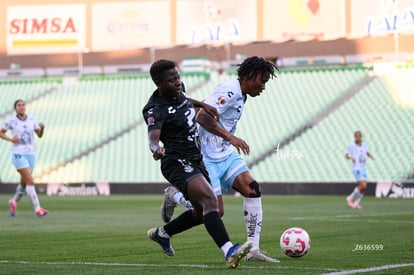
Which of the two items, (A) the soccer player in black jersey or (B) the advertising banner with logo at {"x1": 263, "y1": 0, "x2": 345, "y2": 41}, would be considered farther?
(B) the advertising banner with logo at {"x1": 263, "y1": 0, "x2": 345, "y2": 41}

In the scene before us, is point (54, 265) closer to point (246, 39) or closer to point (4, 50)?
point (246, 39)

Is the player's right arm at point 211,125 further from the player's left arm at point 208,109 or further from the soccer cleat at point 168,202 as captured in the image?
the soccer cleat at point 168,202

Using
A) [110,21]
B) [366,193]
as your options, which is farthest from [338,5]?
[366,193]

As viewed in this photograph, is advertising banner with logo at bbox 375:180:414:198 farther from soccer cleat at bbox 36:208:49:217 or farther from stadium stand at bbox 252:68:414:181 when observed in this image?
soccer cleat at bbox 36:208:49:217

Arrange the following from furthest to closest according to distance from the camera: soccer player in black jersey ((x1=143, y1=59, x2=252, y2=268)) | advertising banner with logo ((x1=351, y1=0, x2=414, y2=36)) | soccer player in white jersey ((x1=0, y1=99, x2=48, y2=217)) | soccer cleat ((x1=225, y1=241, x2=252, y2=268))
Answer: advertising banner with logo ((x1=351, y1=0, x2=414, y2=36)) < soccer player in white jersey ((x1=0, y1=99, x2=48, y2=217)) < soccer player in black jersey ((x1=143, y1=59, x2=252, y2=268)) < soccer cleat ((x1=225, y1=241, x2=252, y2=268))

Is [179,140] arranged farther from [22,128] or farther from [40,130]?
[22,128]

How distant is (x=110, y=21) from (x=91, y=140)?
76.6 ft

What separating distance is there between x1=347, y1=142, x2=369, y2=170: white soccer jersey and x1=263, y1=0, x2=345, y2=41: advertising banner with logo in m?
30.1

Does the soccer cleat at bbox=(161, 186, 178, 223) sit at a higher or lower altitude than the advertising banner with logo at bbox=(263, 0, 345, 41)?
lower

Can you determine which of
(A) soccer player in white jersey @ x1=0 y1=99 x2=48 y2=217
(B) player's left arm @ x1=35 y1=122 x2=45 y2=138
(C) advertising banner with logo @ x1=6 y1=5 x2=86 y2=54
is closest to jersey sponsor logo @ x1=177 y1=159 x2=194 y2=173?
(B) player's left arm @ x1=35 y1=122 x2=45 y2=138

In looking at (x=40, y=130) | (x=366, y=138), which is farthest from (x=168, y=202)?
(x=366, y=138)

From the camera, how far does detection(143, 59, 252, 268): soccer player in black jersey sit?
9.70 m

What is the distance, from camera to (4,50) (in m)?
67.7

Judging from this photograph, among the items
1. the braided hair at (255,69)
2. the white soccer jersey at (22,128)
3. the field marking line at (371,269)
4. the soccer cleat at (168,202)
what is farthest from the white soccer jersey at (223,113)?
the white soccer jersey at (22,128)
